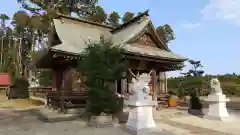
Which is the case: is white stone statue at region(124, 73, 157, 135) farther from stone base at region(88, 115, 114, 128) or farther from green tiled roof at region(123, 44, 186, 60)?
green tiled roof at region(123, 44, 186, 60)

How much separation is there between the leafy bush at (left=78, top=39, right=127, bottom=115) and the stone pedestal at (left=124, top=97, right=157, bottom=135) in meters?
1.51

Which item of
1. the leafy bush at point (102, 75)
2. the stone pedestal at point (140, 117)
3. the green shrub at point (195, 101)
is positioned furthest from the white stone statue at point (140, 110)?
the green shrub at point (195, 101)

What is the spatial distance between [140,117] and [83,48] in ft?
19.2

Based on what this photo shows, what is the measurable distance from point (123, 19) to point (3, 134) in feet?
89.8

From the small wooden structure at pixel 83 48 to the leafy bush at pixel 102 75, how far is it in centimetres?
177

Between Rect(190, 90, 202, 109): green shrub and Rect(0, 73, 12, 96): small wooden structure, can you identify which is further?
Rect(0, 73, 12, 96): small wooden structure

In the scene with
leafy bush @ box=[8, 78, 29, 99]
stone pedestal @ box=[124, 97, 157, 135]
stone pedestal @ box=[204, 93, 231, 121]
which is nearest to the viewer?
stone pedestal @ box=[124, 97, 157, 135]

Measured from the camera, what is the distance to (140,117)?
6988 millimetres

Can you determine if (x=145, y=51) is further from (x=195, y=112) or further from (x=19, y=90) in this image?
(x=19, y=90)

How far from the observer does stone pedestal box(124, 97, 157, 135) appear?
273 inches

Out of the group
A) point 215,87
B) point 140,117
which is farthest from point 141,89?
point 215,87

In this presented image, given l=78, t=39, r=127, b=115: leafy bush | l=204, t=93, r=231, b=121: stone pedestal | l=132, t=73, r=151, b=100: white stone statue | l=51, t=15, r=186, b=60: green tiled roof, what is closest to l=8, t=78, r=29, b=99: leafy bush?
l=51, t=15, r=186, b=60: green tiled roof

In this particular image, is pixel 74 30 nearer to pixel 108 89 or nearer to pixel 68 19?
pixel 68 19

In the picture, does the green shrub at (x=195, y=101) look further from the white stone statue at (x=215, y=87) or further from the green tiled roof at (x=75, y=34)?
the green tiled roof at (x=75, y=34)
